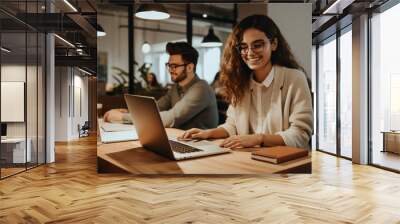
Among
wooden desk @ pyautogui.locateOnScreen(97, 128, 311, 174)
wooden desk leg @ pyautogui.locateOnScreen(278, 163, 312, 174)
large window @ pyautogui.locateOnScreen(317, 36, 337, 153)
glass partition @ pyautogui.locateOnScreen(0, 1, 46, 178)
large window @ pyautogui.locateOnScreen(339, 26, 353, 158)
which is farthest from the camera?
large window @ pyautogui.locateOnScreen(317, 36, 337, 153)

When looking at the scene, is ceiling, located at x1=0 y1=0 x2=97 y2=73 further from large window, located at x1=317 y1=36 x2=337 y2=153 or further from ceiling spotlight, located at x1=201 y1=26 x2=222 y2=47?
large window, located at x1=317 y1=36 x2=337 y2=153

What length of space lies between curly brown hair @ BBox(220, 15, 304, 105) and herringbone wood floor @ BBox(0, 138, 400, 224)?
1421 mm

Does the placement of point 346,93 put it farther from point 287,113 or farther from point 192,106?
point 192,106

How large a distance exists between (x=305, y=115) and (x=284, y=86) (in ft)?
1.72

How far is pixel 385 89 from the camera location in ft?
21.5

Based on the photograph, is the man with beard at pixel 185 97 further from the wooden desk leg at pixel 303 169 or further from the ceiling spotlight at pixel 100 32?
the wooden desk leg at pixel 303 169

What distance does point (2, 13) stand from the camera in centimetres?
556

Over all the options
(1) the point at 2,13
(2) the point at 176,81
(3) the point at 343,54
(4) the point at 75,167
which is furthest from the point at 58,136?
(3) the point at 343,54

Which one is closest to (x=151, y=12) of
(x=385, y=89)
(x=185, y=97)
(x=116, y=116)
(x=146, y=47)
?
(x=146, y=47)

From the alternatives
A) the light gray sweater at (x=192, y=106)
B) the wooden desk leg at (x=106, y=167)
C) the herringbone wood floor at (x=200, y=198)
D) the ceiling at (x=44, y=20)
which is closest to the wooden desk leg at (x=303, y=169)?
the herringbone wood floor at (x=200, y=198)

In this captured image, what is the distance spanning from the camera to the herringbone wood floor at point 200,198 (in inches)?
143

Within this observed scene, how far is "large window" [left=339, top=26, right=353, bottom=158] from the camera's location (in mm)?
7629

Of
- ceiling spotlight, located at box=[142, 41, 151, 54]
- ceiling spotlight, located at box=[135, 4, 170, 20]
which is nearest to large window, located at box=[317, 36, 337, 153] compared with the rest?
ceiling spotlight, located at box=[135, 4, 170, 20]

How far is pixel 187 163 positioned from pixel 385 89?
370 cm
